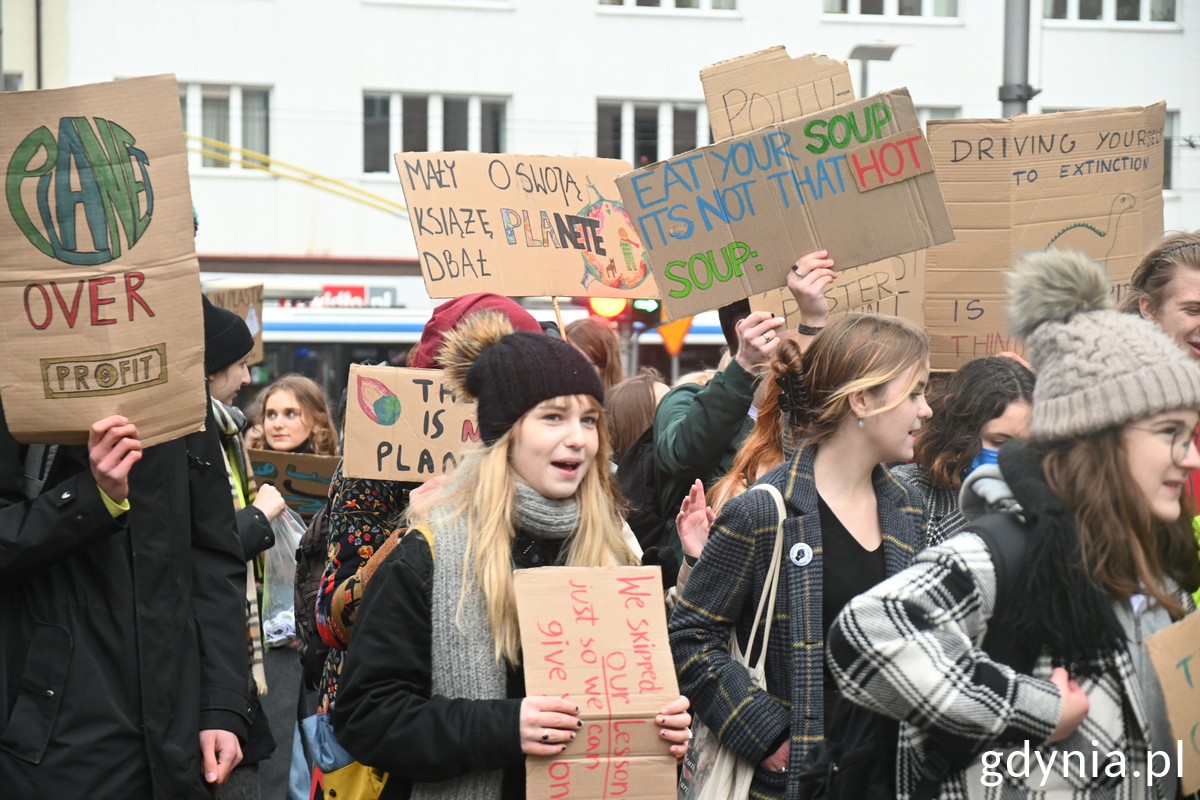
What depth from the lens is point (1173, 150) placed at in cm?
2864

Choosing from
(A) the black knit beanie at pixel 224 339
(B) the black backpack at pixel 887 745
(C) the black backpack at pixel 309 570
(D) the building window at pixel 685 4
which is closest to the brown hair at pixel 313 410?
(C) the black backpack at pixel 309 570

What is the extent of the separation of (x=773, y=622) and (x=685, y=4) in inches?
1018

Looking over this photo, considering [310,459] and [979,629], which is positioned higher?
[979,629]

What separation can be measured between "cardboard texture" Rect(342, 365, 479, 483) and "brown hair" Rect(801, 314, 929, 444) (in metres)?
1.20

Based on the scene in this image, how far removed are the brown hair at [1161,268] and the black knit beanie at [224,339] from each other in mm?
2788

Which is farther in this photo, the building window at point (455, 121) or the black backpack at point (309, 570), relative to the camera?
the building window at point (455, 121)

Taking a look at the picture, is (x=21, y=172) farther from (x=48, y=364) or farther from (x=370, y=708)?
(x=370, y=708)

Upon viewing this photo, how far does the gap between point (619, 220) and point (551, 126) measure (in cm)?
2107

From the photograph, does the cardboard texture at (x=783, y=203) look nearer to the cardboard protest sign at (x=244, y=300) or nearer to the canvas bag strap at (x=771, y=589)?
the canvas bag strap at (x=771, y=589)

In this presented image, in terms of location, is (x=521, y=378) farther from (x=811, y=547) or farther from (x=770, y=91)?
(x=770, y=91)

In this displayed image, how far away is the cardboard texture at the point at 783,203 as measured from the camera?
4605mm

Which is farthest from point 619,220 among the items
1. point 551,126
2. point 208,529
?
point 551,126

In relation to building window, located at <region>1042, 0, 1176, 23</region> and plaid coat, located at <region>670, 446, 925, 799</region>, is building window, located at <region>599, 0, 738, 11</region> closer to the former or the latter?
building window, located at <region>1042, 0, 1176, 23</region>

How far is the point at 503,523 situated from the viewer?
3344 millimetres
